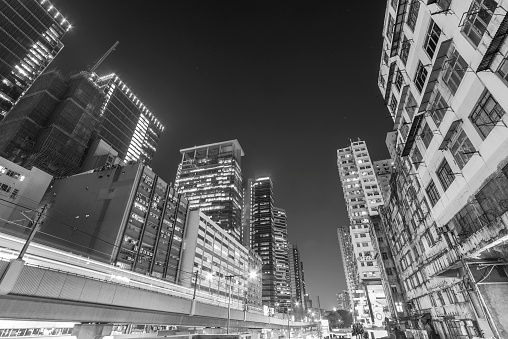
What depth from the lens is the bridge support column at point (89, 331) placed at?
2488 cm

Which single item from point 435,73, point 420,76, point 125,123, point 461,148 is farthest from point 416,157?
point 125,123

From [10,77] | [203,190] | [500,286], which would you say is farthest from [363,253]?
[10,77]

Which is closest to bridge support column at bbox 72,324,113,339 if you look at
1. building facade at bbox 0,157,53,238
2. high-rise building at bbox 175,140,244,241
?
building facade at bbox 0,157,53,238

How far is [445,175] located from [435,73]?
9063 millimetres

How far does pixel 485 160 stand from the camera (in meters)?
17.2

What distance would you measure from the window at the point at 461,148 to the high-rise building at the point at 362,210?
57.8 metres

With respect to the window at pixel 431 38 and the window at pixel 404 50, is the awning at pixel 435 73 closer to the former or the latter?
the window at pixel 431 38

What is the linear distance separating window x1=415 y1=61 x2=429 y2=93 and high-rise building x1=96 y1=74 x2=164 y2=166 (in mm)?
153285

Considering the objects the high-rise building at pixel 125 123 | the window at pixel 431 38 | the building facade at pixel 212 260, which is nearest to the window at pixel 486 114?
the window at pixel 431 38

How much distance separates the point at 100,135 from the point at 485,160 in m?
161

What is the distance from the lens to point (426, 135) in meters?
25.1

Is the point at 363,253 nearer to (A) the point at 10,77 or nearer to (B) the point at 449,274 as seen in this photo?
(B) the point at 449,274

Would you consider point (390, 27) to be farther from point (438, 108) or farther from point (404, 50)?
point (438, 108)

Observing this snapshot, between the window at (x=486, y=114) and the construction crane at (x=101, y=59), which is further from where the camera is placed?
the construction crane at (x=101, y=59)
